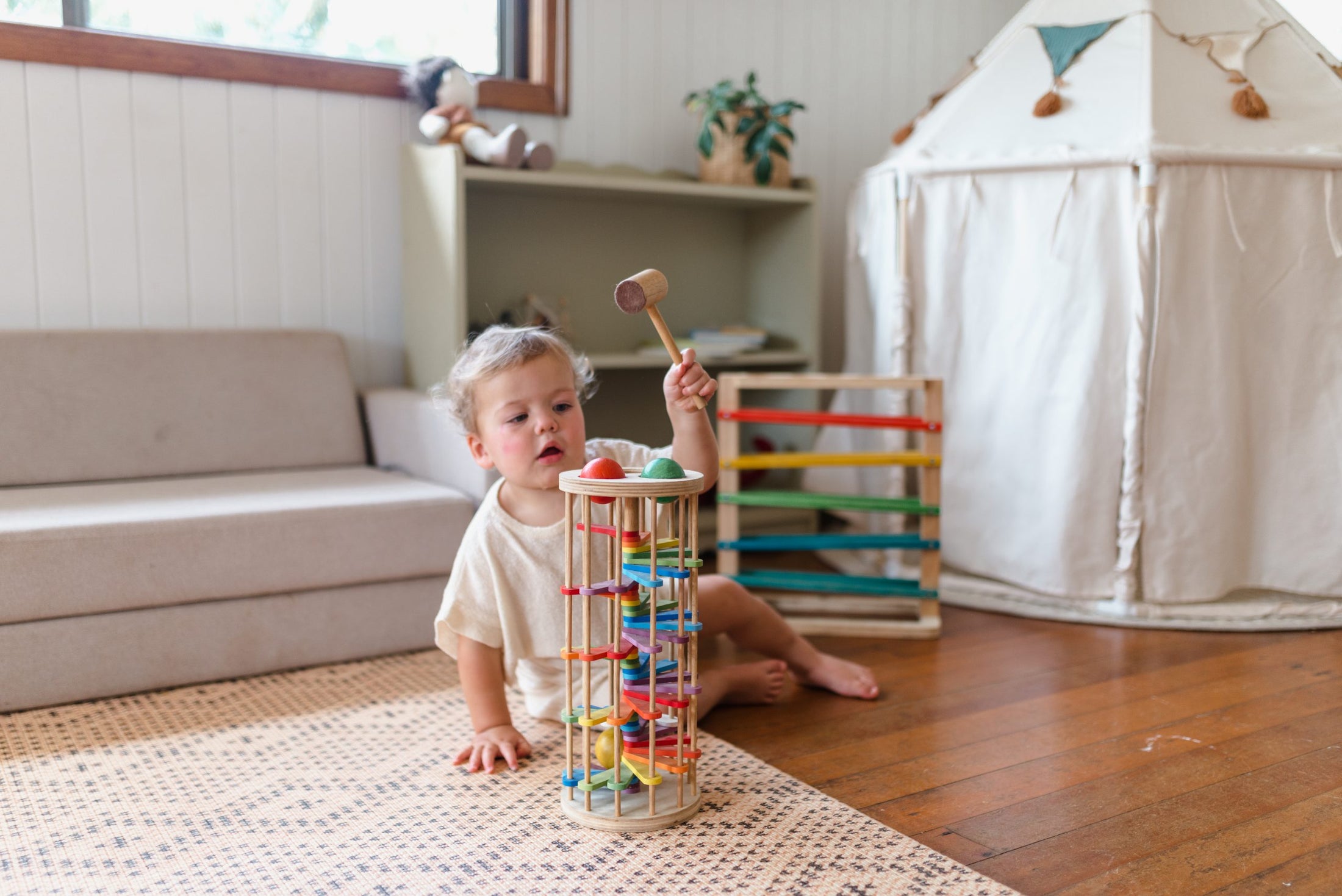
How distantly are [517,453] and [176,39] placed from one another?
64.9 inches

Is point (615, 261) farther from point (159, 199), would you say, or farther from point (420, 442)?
point (159, 199)

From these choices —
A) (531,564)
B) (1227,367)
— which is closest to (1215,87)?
(1227,367)

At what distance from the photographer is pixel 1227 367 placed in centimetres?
232

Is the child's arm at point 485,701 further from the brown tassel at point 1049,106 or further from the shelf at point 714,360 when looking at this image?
the brown tassel at point 1049,106

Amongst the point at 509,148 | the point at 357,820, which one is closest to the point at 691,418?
the point at 357,820

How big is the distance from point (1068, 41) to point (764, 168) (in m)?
0.80

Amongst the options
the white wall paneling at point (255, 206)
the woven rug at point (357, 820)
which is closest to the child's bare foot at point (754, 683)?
the woven rug at point (357, 820)

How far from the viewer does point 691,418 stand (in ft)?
4.83

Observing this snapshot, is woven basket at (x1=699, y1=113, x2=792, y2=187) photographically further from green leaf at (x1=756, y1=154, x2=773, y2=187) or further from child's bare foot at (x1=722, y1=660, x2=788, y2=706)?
child's bare foot at (x1=722, y1=660, x2=788, y2=706)

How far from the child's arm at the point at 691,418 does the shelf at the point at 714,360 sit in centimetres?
120

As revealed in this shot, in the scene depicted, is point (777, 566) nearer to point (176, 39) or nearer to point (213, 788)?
point (213, 788)

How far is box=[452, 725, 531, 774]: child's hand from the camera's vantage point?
159 centimetres

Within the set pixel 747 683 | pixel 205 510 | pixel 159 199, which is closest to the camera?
pixel 747 683

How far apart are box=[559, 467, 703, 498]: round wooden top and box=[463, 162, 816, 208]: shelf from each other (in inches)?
53.0
